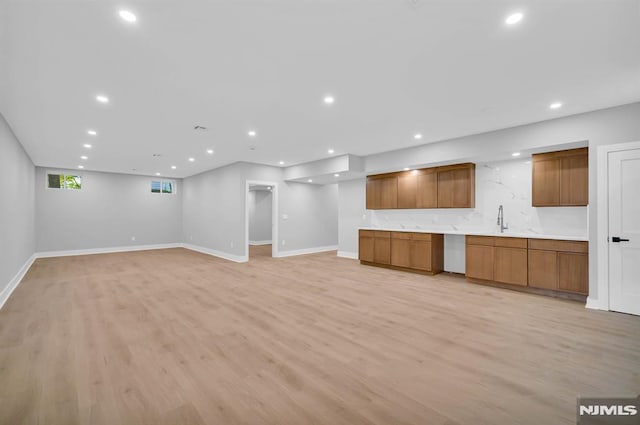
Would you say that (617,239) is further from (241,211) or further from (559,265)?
(241,211)

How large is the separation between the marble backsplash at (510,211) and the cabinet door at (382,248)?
108 cm

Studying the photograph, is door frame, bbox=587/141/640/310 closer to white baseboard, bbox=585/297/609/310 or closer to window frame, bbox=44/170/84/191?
white baseboard, bbox=585/297/609/310

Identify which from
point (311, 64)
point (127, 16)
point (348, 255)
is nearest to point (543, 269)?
point (311, 64)

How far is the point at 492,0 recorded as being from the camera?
1.87 meters

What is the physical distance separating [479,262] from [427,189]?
73.7 inches

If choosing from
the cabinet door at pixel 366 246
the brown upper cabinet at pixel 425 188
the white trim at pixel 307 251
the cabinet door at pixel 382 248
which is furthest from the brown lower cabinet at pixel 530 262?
the white trim at pixel 307 251

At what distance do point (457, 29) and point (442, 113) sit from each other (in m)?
1.88

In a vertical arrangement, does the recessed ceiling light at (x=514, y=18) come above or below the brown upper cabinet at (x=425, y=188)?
above

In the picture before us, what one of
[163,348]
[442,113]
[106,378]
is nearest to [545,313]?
[442,113]

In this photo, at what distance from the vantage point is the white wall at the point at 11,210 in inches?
157

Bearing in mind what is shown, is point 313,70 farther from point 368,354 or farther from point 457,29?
point 368,354

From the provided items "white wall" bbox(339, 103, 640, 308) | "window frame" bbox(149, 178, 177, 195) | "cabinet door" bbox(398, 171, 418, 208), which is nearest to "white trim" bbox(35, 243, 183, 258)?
"window frame" bbox(149, 178, 177, 195)

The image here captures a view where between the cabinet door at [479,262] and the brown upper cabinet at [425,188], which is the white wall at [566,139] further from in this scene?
the cabinet door at [479,262]

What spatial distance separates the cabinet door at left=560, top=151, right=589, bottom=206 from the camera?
163 inches
